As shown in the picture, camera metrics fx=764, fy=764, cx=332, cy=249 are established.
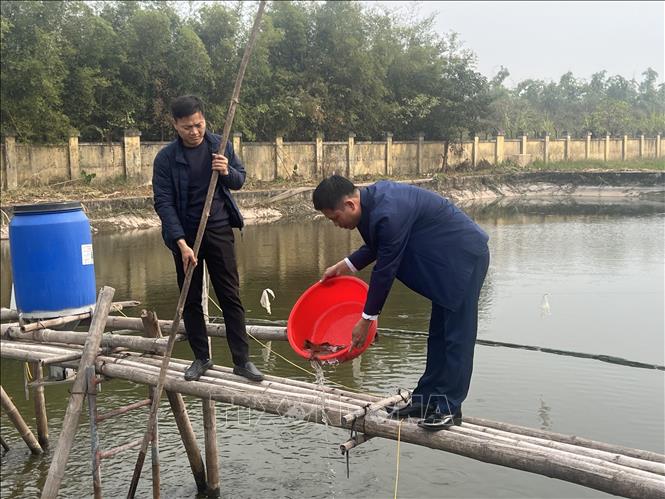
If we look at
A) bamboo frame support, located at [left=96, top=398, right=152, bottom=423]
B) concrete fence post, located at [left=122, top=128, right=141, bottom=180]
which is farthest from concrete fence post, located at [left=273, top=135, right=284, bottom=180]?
bamboo frame support, located at [left=96, top=398, right=152, bottom=423]

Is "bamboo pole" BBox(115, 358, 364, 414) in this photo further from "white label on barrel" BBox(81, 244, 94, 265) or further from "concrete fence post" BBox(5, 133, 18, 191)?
"concrete fence post" BBox(5, 133, 18, 191)

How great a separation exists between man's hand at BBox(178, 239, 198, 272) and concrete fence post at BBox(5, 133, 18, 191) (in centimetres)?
2278

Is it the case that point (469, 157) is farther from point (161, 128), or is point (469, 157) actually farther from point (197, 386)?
point (197, 386)

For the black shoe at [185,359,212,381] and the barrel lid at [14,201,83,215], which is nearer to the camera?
the black shoe at [185,359,212,381]

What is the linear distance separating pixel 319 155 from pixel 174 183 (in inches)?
1221

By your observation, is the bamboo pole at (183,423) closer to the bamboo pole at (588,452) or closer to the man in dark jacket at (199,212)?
the man in dark jacket at (199,212)

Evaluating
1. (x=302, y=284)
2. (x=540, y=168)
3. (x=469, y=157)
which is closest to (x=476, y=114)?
(x=469, y=157)

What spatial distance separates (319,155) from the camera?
35.5 meters

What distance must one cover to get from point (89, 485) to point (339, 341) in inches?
117

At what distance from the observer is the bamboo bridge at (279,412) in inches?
141

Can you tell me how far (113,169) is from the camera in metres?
28.2

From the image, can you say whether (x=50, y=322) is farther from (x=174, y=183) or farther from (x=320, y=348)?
(x=320, y=348)

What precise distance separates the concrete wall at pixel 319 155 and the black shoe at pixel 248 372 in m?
22.9

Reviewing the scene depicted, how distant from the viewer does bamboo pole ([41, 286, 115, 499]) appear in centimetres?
482
